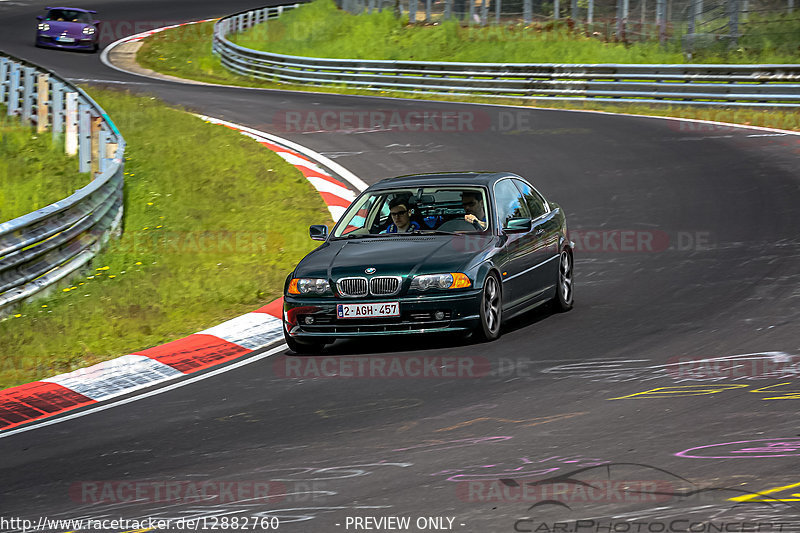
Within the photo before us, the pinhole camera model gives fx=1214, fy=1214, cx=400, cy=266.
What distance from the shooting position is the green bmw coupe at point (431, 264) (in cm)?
943

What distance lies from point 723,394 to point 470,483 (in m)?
2.15

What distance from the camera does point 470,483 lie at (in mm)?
5820

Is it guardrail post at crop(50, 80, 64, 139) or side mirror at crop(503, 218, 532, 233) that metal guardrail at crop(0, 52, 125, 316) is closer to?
guardrail post at crop(50, 80, 64, 139)

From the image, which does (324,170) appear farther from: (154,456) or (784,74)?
(154,456)

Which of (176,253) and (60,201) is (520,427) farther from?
(176,253)

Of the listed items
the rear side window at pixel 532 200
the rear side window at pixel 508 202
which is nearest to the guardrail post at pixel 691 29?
the rear side window at pixel 532 200

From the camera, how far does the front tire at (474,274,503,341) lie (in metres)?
9.48

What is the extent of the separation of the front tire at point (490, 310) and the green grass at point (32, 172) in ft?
21.8

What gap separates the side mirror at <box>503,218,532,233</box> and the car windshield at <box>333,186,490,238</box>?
0.19 meters

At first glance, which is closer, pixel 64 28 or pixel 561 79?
pixel 561 79

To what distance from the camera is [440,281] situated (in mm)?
9445

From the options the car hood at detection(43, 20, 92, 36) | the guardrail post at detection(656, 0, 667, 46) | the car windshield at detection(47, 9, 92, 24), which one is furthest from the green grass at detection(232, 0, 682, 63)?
the car hood at detection(43, 20, 92, 36)

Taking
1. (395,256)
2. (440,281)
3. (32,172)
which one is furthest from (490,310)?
(32,172)

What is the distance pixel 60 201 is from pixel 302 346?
399cm
